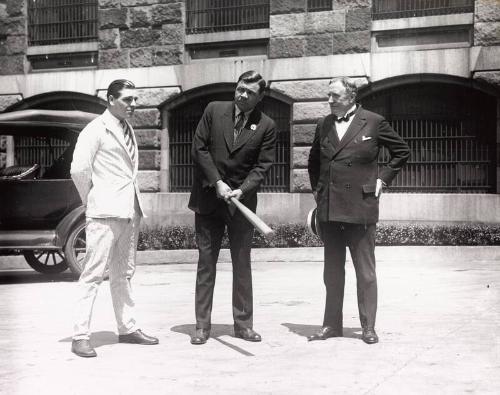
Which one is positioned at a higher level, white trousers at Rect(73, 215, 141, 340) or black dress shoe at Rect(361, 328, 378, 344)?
white trousers at Rect(73, 215, 141, 340)

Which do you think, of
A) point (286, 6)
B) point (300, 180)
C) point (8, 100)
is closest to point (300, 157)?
point (300, 180)

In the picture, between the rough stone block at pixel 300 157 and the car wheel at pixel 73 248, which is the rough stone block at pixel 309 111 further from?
the car wheel at pixel 73 248

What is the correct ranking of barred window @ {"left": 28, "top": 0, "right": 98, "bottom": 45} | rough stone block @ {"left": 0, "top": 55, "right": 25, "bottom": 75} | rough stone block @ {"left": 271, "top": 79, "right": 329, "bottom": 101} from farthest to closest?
rough stone block @ {"left": 0, "top": 55, "right": 25, "bottom": 75} < barred window @ {"left": 28, "top": 0, "right": 98, "bottom": 45} < rough stone block @ {"left": 271, "top": 79, "right": 329, "bottom": 101}

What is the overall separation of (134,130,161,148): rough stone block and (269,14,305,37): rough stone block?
3218 mm

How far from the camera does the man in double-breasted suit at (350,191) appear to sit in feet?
23.3

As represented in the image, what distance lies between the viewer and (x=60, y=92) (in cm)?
2055

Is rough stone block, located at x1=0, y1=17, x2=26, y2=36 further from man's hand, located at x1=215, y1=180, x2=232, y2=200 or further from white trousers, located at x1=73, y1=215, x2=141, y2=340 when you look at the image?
man's hand, located at x1=215, y1=180, x2=232, y2=200

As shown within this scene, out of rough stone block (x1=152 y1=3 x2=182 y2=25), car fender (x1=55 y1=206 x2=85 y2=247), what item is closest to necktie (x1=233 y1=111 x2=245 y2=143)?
car fender (x1=55 y1=206 x2=85 y2=247)

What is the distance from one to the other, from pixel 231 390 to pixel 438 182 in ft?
42.1

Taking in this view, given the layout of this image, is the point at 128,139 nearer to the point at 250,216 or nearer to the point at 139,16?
the point at 250,216

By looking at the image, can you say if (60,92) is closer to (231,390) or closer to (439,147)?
(439,147)

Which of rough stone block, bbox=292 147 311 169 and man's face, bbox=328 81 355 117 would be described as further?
rough stone block, bbox=292 147 311 169

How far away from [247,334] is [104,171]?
1.67 metres

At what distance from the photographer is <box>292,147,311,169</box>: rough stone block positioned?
18.2 metres
